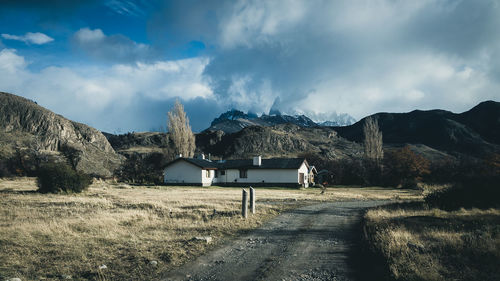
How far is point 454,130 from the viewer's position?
13700 centimetres

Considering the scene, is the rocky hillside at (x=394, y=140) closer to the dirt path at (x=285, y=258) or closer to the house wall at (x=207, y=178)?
the house wall at (x=207, y=178)

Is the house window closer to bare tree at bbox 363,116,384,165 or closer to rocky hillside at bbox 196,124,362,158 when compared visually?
bare tree at bbox 363,116,384,165

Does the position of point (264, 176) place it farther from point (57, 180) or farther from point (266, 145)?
point (266, 145)

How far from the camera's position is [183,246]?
8.05 metres

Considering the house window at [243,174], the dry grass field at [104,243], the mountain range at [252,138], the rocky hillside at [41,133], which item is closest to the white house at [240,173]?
the house window at [243,174]

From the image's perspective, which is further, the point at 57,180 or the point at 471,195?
the point at 57,180

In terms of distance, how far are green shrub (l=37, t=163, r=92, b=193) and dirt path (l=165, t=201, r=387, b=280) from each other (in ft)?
69.0

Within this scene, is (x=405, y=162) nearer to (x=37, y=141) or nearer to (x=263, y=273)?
(x=263, y=273)

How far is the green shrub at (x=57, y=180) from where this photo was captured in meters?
23.6

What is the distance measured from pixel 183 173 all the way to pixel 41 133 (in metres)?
74.4

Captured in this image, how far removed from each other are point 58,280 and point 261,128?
468 feet

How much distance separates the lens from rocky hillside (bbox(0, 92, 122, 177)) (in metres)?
77.4

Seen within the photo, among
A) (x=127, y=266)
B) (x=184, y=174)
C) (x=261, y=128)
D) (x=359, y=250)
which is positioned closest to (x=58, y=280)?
(x=127, y=266)

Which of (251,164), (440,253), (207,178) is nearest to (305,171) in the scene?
(251,164)
